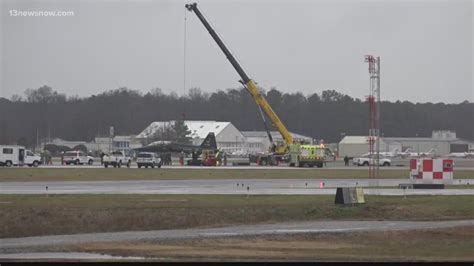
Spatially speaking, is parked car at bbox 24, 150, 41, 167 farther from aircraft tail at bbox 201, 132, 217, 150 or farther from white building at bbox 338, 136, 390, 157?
white building at bbox 338, 136, 390, 157

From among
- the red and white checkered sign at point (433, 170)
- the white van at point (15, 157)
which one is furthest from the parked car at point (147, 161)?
the red and white checkered sign at point (433, 170)

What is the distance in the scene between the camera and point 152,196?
121 feet

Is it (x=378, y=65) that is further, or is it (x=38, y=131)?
(x=38, y=131)

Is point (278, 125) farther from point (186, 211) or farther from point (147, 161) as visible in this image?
point (186, 211)

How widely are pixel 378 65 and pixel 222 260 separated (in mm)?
25119

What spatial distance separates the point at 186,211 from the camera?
28359 millimetres

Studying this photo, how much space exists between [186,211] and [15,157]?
216 feet

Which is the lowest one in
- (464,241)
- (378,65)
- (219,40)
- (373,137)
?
(464,241)

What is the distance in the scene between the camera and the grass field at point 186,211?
25.9 m

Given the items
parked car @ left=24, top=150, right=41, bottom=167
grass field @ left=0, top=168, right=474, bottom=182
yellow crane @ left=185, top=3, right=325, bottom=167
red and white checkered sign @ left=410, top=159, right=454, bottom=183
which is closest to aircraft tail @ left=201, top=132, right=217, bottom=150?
yellow crane @ left=185, top=3, right=325, bottom=167

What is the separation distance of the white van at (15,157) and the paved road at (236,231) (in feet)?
224

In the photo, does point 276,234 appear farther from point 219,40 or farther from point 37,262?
point 219,40

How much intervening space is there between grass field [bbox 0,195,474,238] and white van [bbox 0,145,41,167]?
56.3 metres

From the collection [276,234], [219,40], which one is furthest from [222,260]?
[219,40]
